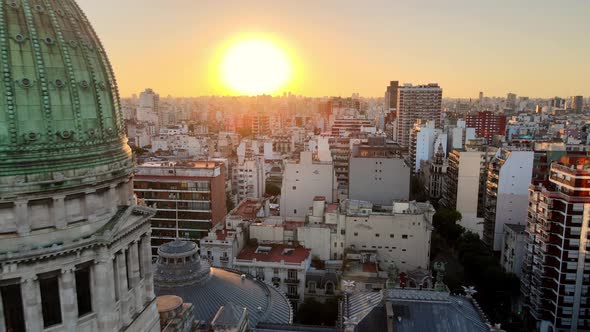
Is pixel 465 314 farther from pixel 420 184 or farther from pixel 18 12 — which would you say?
pixel 420 184

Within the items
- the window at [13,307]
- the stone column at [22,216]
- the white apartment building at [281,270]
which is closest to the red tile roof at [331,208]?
the white apartment building at [281,270]

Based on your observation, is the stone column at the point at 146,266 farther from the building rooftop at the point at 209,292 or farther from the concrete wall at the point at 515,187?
the concrete wall at the point at 515,187

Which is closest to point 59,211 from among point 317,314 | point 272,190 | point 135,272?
point 135,272

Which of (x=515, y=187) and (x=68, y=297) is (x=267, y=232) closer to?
(x=515, y=187)

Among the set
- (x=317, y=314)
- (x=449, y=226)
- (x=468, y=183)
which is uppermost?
(x=468, y=183)

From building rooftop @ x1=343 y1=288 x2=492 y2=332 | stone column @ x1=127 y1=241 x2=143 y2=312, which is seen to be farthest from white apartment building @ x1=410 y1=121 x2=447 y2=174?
stone column @ x1=127 y1=241 x2=143 y2=312

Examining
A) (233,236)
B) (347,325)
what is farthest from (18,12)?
(233,236)
